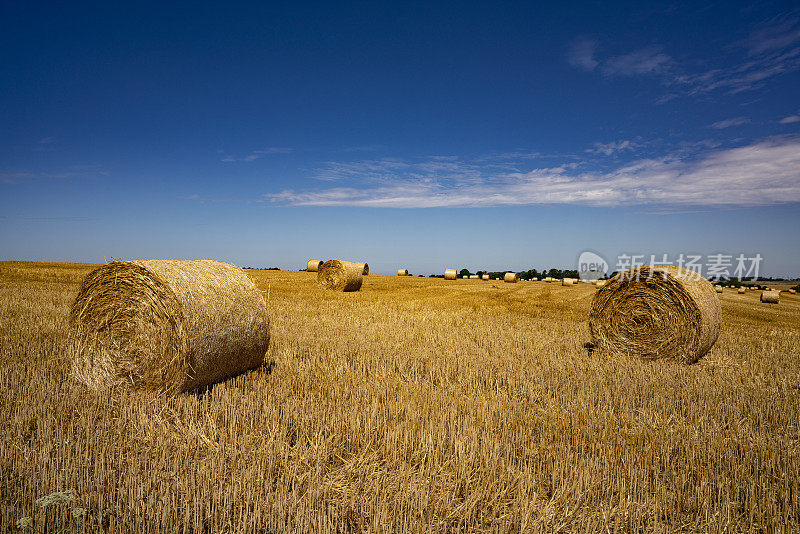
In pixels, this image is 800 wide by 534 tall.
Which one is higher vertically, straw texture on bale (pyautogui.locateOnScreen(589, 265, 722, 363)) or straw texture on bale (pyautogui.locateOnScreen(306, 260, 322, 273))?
straw texture on bale (pyautogui.locateOnScreen(306, 260, 322, 273))

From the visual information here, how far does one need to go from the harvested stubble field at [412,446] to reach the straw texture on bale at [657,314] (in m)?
1.08

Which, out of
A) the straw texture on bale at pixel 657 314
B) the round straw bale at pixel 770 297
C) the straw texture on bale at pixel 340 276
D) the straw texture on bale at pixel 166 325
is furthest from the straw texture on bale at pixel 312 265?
the round straw bale at pixel 770 297

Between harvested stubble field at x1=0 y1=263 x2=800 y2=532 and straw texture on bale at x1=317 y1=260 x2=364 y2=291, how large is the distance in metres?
12.7

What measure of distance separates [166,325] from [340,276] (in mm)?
14491

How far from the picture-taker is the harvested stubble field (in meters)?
Answer: 2.78

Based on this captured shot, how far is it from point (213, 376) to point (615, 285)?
7.55 meters

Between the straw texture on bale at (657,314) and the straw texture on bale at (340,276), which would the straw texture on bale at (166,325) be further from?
the straw texture on bale at (340,276)

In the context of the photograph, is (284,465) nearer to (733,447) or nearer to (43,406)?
(43,406)

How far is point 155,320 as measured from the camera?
17.7 feet

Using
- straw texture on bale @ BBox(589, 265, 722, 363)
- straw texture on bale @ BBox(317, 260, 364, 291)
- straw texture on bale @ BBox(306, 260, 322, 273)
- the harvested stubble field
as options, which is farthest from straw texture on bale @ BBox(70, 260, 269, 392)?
straw texture on bale @ BBox(306, 260, 322, 273)

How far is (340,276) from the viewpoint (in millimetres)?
19734

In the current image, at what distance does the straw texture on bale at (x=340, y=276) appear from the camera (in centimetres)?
1961

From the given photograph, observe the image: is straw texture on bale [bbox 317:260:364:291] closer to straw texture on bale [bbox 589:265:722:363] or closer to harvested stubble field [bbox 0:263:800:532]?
straw texture on bale [bbox 589:265:722:363]

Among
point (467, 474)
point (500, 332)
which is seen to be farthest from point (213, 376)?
point (500, 332)
